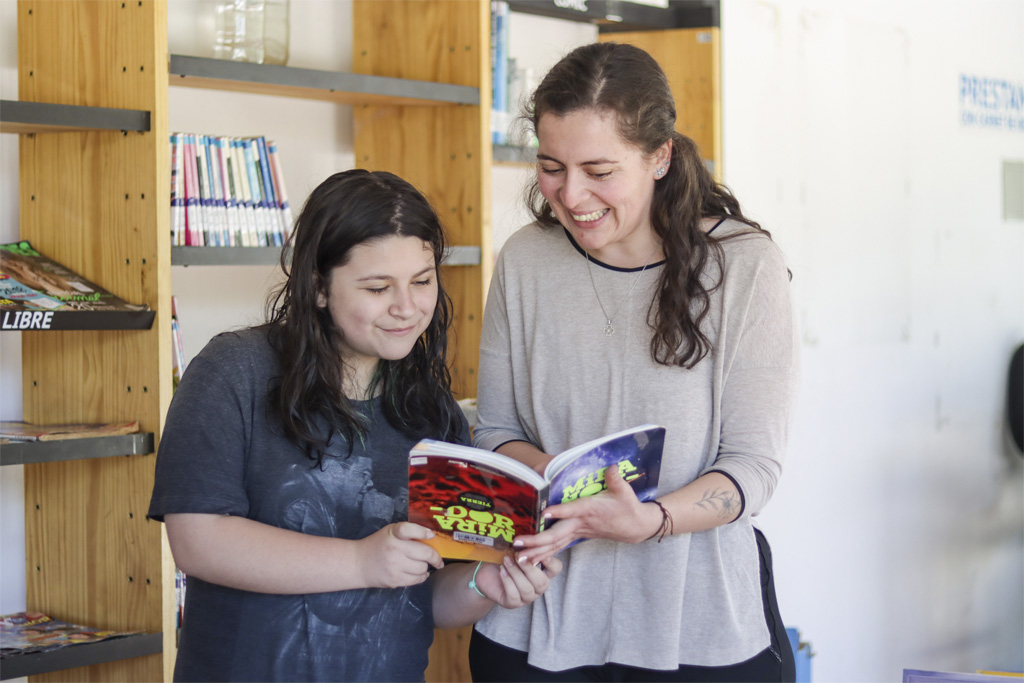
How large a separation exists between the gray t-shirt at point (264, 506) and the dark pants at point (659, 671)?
0.18 metres

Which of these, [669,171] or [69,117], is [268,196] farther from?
[669,171]

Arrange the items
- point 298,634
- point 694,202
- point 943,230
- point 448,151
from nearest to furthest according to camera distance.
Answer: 1. point 298,634
2. point 694,202
3. point 448,151
4. point 943,230

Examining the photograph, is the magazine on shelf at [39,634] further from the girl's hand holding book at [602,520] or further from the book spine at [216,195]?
the girl's hand holding book at [602,520]

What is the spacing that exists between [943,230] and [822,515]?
1.34m

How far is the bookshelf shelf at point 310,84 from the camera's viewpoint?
2.12 metres

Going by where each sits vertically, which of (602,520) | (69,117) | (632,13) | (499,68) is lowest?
(602,520)

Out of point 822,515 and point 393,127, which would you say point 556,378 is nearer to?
point 393,127

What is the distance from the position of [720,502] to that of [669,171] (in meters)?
0.50

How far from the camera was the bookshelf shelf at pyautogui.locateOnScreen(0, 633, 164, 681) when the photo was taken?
73.6 inches

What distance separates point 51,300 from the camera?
1935 millimetres

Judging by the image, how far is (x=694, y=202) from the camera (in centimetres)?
150

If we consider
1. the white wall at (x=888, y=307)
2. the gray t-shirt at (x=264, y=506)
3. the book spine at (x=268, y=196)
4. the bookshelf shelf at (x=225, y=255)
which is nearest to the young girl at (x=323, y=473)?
the gray t-shirt at (x=264, y=506)

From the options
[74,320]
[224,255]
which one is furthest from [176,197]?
[74,320]

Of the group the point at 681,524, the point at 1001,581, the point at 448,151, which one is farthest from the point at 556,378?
the point at 1001,581
